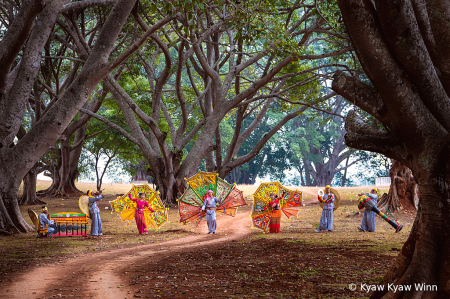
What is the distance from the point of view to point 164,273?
21.8 ft

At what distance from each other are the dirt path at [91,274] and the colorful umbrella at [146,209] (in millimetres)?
2103

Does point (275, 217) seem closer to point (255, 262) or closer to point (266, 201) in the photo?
point (266, 201)

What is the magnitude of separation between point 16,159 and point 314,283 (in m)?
8.95

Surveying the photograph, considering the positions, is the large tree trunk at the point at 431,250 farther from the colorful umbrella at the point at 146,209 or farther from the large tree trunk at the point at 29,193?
the large tree trunk at the point at 29,193

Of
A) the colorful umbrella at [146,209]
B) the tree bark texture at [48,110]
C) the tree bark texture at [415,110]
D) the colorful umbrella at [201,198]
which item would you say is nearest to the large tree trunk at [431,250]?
the tree bark texture at [415,110]

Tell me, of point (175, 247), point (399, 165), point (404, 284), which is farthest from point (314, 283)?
point (399, 165)

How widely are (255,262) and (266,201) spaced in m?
5.69

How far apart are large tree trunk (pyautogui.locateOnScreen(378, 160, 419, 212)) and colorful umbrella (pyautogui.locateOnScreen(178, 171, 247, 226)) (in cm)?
728

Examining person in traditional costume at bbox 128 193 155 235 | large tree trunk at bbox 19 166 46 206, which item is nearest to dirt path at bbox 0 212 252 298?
person in traditional costume at bbox 128 193 155 235

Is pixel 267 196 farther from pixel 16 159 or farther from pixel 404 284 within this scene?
pixel 404 284

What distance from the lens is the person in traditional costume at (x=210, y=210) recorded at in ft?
41.1

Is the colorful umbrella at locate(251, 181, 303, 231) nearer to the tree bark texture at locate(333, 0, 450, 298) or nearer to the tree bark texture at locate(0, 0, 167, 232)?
the tree bark texture at locate(0, 0, 167, 232)

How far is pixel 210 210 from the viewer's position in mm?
12555

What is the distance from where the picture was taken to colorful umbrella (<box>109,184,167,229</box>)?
42.3ft
